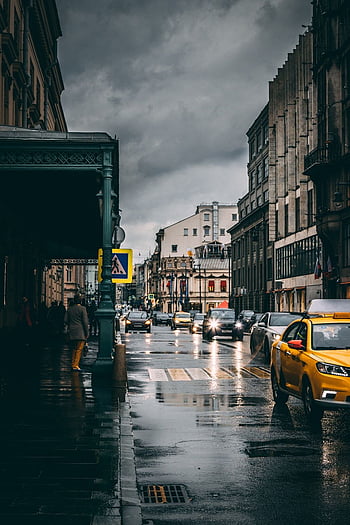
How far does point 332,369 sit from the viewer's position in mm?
11000

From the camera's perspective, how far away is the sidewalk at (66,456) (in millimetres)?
6176

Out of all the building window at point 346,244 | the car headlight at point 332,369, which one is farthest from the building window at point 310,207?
the car headlight at point 332,369

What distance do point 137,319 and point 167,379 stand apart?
1446 inches

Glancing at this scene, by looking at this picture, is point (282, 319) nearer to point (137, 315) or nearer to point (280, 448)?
point (280, 448)

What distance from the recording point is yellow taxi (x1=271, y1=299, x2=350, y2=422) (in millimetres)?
10836

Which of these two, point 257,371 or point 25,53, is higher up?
point 25,53

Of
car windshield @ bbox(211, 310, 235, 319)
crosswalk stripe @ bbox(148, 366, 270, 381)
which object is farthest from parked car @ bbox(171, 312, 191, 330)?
crosswalk stripe @ bbox(148, 366, 270, 381)

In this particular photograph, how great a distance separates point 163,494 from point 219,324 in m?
35.7

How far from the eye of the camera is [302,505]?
6.59 meters

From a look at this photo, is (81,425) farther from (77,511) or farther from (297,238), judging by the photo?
(297,238)

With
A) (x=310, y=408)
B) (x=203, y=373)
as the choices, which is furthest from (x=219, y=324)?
(x=310, y=408)

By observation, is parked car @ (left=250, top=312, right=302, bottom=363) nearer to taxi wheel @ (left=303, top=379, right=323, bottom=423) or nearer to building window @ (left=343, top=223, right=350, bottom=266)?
taxi wheel @ (left=303, top=379, right=323, bottom=423)

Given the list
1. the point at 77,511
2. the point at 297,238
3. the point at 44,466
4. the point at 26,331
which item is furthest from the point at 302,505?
the point at 297,238

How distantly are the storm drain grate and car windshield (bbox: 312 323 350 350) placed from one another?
17.2ft
